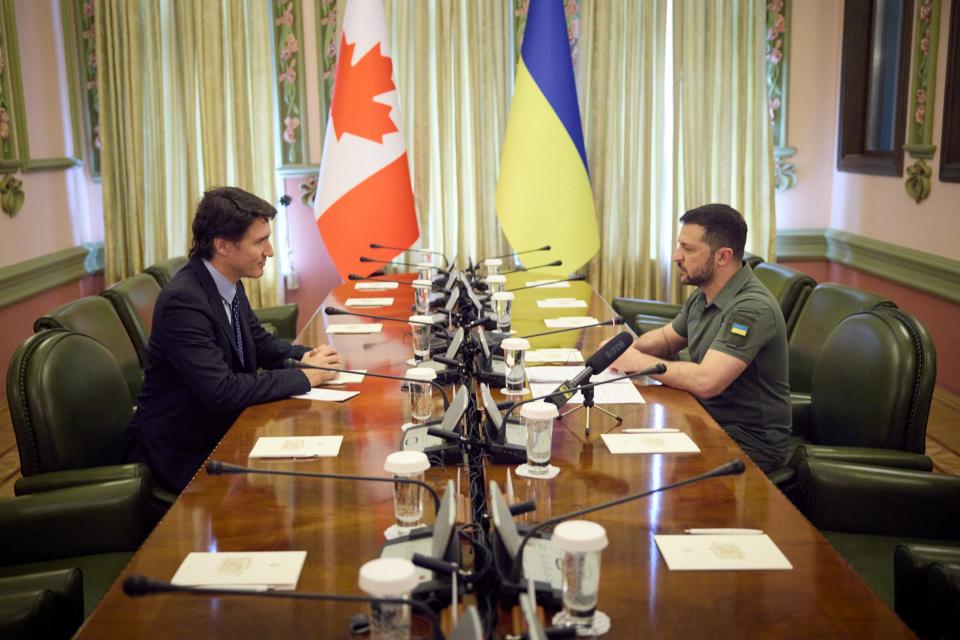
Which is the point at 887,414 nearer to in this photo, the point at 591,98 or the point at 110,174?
the point at 591,98

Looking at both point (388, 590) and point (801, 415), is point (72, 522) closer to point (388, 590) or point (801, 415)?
point (388, 590)

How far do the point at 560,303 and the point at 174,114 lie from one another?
8.99 feet

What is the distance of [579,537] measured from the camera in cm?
119

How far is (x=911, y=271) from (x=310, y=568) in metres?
3.88

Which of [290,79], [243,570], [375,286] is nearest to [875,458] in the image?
[243,570]

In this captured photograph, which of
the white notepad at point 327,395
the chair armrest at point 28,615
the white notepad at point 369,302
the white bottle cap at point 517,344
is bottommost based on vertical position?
the chair armrest at point 28,615

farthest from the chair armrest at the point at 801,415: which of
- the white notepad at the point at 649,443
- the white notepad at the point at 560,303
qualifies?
the white notepad at the point at 560,303

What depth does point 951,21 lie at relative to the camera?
405cm

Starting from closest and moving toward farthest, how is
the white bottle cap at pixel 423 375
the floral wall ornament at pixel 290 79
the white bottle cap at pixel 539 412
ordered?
the white bottle cap at pixel 539 412 → the white bottle cap at pixel 423 375 → the floral wall ornament at pixel 290 79

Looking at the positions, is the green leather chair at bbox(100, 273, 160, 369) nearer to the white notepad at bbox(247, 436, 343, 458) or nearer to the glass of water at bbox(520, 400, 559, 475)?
the white notepad at bbox(247, 436, 343, 458)

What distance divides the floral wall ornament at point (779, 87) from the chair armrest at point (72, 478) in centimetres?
407

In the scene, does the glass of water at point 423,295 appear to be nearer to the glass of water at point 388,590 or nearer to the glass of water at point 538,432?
the glass of water at point 538,432

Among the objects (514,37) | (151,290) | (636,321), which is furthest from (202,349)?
(514,37)

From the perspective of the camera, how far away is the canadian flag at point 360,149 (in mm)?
4766
